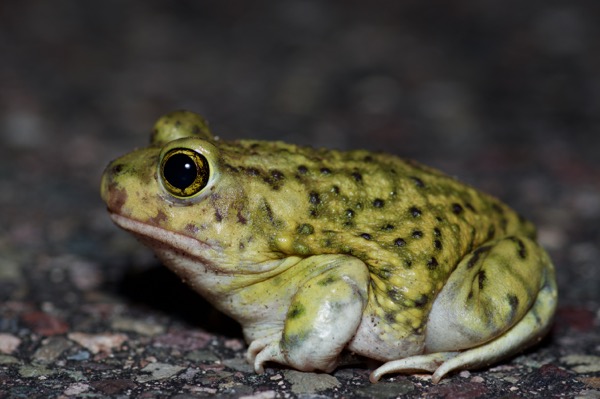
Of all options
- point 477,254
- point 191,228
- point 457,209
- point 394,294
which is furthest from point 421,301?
point 191,228

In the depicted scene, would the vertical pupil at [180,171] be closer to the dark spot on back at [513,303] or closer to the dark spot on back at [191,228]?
the dark spot on back at [191,228]

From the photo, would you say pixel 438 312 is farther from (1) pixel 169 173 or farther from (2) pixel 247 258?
(1) pixel 169 173

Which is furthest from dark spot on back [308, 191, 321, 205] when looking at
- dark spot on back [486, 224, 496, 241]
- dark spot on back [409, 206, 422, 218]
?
dark spot on back [486, 224, 496, 241]

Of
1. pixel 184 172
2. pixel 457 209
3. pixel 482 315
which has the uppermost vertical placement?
pixel 184 172

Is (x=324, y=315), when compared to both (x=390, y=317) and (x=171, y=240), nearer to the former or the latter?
(x=390, y=317)

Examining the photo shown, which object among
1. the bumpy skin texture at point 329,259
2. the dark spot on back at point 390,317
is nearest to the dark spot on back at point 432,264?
the bumpy skin texture at point 329,259

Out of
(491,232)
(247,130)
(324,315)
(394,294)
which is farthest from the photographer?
(247,130)

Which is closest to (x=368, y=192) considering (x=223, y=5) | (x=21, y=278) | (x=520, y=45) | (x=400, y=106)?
(x=21, y=278)
